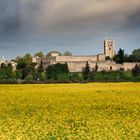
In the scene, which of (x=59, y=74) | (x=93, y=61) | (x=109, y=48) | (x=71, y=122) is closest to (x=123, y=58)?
(x=93, y=61)

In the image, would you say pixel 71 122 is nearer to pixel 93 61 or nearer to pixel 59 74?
pixel 59 74

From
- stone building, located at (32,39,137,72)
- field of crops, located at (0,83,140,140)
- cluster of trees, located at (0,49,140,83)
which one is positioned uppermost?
stone building, located at (32,39,137,72)

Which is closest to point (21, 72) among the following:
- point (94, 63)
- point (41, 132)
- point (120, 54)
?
point (94, 63)

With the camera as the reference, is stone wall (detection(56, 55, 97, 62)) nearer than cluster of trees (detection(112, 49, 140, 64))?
No

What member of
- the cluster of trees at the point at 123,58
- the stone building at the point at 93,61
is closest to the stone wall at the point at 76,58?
the stone building at the point at 93,61

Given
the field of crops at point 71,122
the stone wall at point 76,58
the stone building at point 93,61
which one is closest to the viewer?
the field of crops at point 71,122

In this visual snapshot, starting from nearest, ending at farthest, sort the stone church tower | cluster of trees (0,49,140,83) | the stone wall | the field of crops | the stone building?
1. the field of crops
2. cluster of trees (0,49,140,83)
3. the stone building
4. the stone wall
5. the stone church tower

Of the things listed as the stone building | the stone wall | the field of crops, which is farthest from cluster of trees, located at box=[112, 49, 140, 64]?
the field of crops

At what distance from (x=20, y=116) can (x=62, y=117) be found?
171 cm

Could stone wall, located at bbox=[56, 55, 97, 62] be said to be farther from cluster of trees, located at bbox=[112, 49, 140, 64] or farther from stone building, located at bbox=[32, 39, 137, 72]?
cluster of trees, located at bbox=[112, 49, 140, 64]

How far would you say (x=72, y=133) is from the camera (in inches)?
567

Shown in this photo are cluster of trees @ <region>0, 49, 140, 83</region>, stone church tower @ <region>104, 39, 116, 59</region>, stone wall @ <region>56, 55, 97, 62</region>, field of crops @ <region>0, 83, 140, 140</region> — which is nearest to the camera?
field of crops @ <region>0, 83, 140, 140</region>

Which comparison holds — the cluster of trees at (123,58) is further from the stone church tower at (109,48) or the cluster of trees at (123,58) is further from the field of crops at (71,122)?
the field of crops at (71,122)

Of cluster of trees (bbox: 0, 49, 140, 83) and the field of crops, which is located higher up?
cluster of trees (bbox: 0, 49, 140, 83)
